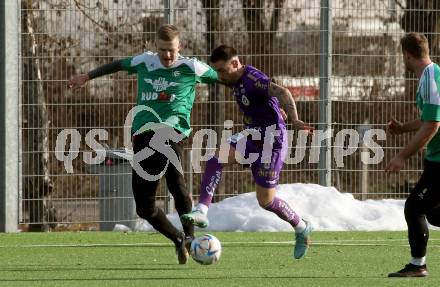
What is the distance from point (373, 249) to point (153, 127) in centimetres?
286

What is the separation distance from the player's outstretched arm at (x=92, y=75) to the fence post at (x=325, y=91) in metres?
5.23

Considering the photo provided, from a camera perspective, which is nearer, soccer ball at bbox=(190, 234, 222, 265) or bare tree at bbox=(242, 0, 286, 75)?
soccer ball at bbox=(190, 234, 222, 265)

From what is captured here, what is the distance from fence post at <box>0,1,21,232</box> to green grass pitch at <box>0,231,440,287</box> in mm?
769

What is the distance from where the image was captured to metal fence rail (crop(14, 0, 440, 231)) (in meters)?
15.5

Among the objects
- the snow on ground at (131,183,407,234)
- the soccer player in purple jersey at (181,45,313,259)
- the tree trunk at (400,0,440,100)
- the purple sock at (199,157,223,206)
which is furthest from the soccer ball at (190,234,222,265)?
the tree trunk at (400,0,440,100)

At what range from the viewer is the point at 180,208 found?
35.7 feet

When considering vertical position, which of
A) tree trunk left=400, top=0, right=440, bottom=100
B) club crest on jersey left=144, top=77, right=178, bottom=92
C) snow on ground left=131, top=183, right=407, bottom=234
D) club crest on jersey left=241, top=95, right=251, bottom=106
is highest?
tree trunk left=400, top=0, right=440, bottom=100

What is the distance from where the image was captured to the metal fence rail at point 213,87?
50.8 feet

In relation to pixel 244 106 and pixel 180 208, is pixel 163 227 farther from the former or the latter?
pixel 244 106

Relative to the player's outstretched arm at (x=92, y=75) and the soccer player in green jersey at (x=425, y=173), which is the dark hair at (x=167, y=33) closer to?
the player's outstretched arm at (x=92, y=75)

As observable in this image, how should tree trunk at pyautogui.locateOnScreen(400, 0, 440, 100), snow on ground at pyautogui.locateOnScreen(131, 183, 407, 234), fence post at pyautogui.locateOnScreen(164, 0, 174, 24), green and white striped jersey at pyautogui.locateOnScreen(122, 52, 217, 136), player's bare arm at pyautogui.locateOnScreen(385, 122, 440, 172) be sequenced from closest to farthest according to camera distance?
player's bare arm at pyautogui.locateOnScreen(385, 122, 440, 172)
green and white striped jersey at pyautogui.locateOnScreen(122, 52, 217, 136)
snow on ground at pyautogui.locateOnScreen(131, 183, 407, 234)
fence post at pyautogui.locateOnScreen(164, 0, 174, 24)
tree trunk at pyautogui.locateOnScreen(400, 0, 440, 100)

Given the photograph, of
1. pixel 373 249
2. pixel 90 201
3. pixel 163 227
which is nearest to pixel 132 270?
pixel 163 227

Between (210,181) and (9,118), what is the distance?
5.42 m

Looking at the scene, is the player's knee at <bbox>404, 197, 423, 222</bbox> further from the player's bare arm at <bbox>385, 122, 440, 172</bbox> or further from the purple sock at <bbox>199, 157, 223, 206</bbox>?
the purple sock at <bbox>199, 157, 223, 206</bbox>
